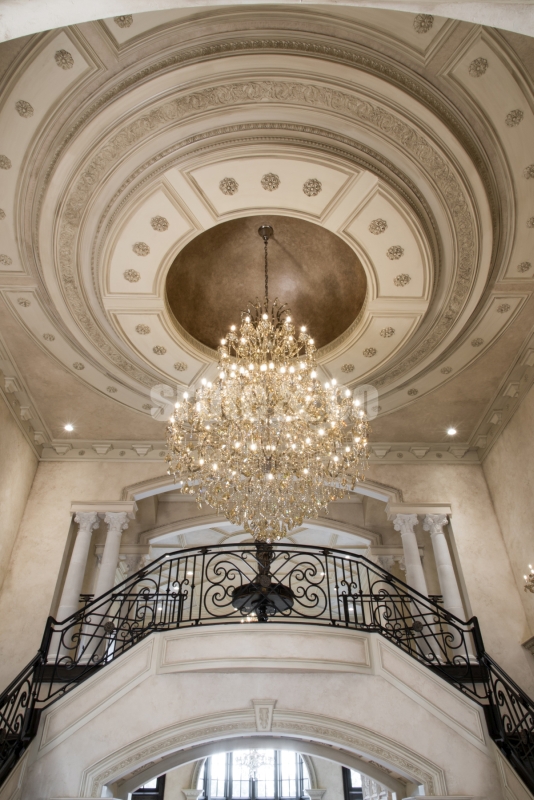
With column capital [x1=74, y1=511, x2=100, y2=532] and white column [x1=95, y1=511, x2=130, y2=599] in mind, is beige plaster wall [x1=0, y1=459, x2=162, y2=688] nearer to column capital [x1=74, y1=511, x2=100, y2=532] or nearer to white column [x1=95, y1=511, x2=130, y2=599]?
column capital [x1=74, y1=511, x2=100, y2=532]

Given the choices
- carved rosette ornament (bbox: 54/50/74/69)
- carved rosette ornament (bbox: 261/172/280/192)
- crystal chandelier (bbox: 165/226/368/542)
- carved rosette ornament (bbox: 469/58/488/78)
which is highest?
carved rosette ornament (bbox: 261/172/280/192)

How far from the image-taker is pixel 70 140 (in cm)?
593

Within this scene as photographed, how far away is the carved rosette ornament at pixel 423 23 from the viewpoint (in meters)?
5.00

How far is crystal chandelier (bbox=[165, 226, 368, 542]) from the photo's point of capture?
22.1 feet

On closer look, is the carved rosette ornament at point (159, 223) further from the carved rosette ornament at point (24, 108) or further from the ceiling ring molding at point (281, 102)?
the carved rosette ornament at point (24, 108)

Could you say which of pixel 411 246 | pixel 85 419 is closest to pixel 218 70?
pixel 411 246

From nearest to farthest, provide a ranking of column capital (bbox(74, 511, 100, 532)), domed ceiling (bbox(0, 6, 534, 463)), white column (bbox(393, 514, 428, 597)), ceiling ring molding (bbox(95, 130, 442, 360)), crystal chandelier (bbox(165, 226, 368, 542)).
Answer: domed ceiling (bbox(0, 6, 534, 463)) → ceiling ring molding (bbox(95, 130, 442, 360)) → crystal chandelier (bbox(165, 226, 368, 542)) → white column (bbox(393, 514, 428, 597)) → column capital (bbox(74, 511, 100, 532))

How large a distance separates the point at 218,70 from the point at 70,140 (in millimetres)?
1756

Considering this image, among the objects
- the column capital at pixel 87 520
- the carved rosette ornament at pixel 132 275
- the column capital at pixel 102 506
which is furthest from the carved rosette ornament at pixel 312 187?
the column capital at pixel 87 520

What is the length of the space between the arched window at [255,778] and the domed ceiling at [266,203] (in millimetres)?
11813

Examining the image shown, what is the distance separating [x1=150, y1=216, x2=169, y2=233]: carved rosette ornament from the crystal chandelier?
197 centimetres

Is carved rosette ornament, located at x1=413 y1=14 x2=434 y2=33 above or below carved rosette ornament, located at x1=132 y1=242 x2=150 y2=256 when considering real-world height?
below

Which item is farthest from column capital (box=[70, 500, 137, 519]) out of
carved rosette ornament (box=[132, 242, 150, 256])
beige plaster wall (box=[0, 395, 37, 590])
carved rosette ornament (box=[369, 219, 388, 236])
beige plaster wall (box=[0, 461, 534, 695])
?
carved rosette ornament (box=[369, 219, 388, 236])

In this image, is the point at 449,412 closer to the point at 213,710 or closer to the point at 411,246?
the point at 411,246
